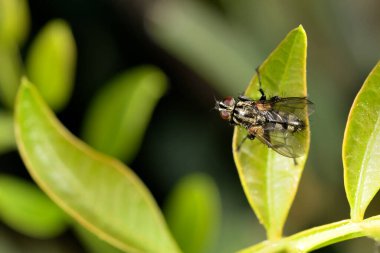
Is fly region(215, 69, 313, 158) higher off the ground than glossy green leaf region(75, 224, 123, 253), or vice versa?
fly region(215, 69, 313, 158)

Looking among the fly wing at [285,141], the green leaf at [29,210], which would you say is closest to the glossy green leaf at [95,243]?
the green leaf at [29,210]

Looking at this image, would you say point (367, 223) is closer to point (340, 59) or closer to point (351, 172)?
point (351, 172)

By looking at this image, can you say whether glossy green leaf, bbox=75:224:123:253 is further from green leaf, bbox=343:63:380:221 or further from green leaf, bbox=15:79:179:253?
green leaf, bbox=343:63:380:221

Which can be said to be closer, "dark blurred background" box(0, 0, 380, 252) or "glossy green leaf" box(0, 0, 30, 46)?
"glossy green leaf" box(0, 0, 30, 46)

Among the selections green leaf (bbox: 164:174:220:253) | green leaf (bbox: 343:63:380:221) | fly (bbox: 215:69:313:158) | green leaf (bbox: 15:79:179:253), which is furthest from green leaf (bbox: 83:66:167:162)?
green leaf (bbox: 343:63:380:221)

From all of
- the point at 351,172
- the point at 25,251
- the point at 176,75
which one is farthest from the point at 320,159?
the point at 351,172

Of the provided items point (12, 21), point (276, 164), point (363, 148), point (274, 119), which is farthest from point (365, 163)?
point (12, 21)

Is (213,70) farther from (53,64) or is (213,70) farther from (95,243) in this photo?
(95,243)
